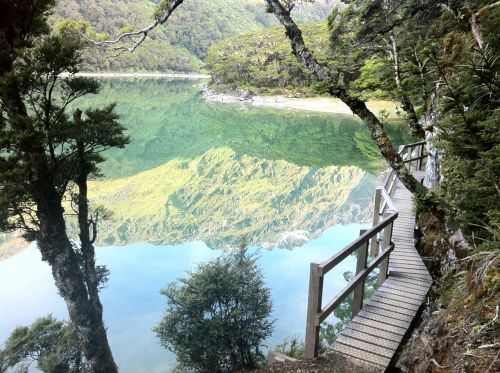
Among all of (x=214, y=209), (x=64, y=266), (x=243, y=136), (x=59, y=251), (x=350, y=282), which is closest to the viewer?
(x=350, y=282)

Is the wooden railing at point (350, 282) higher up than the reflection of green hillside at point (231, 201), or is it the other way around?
the wooden railing at point (350, 282)

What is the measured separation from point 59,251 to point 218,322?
6090mm

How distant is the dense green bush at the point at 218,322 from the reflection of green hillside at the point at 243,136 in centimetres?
2240

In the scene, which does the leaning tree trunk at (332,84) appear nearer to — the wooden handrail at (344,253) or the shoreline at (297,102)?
the wooden handrail at (344,253)

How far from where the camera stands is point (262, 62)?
246ft

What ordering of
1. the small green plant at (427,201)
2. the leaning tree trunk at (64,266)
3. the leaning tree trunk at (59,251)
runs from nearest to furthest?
the small green plant at (427,201) < the leaning tree trunk at (59,251) < the leaning tree trunk at (64,266)

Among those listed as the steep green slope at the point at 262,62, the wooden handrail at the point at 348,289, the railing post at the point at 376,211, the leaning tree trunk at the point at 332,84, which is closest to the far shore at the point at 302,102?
the steep green slope at the point at 262,62

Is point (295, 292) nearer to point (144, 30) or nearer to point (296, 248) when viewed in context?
point (296, 248)

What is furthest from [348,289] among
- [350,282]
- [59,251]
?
[59,251]

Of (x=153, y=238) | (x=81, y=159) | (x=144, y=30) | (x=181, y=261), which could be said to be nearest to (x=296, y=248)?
(x=181, y=261)

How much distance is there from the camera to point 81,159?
1271 cm

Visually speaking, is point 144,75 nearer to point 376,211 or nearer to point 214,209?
point 214,209

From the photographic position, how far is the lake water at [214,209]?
13.3 m

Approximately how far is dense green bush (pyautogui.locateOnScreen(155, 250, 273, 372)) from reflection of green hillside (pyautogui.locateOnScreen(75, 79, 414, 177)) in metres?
22.4
